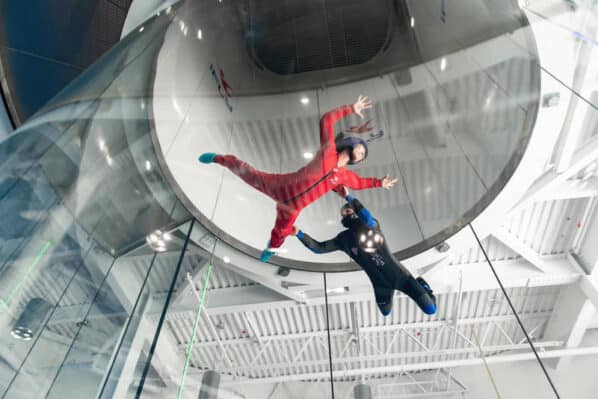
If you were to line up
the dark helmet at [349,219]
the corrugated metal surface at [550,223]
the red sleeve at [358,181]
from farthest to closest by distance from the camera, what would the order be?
the corrugated metal surface at [550,223], the red sleeve at [358,181], the dark helmet at [349,219]

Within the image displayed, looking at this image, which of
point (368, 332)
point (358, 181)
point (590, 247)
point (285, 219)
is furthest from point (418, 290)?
point (590, 247)

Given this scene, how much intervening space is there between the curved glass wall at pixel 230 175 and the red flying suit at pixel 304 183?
97 mm

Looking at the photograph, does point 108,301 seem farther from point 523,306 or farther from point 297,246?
point 523,306

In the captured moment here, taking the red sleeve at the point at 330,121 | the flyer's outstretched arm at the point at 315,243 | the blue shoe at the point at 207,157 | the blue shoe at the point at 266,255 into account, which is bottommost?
the flyer's outstretched arm at the point at 315,243

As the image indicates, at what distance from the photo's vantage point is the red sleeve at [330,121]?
2.91 m

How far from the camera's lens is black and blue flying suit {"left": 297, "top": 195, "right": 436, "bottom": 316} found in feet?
8.53

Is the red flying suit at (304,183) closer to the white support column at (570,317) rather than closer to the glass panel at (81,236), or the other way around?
the glass panel at (81,236)

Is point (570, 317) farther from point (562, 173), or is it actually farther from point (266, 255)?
point (266, 255)

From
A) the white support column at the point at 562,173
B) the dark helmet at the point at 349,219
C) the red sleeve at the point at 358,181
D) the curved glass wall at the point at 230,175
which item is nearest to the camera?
the curved glass wall at the point at 230,175

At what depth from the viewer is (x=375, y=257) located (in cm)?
263

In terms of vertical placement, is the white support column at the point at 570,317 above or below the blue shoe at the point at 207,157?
above

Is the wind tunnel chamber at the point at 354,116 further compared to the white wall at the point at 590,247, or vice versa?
the white wall at the point at 590,247

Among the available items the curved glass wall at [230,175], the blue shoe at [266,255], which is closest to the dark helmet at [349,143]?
the curved glass wall at [230,175]

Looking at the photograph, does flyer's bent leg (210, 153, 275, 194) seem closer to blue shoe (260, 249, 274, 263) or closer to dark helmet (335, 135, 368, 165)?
dark helmet (335, 135, 368, 165)
